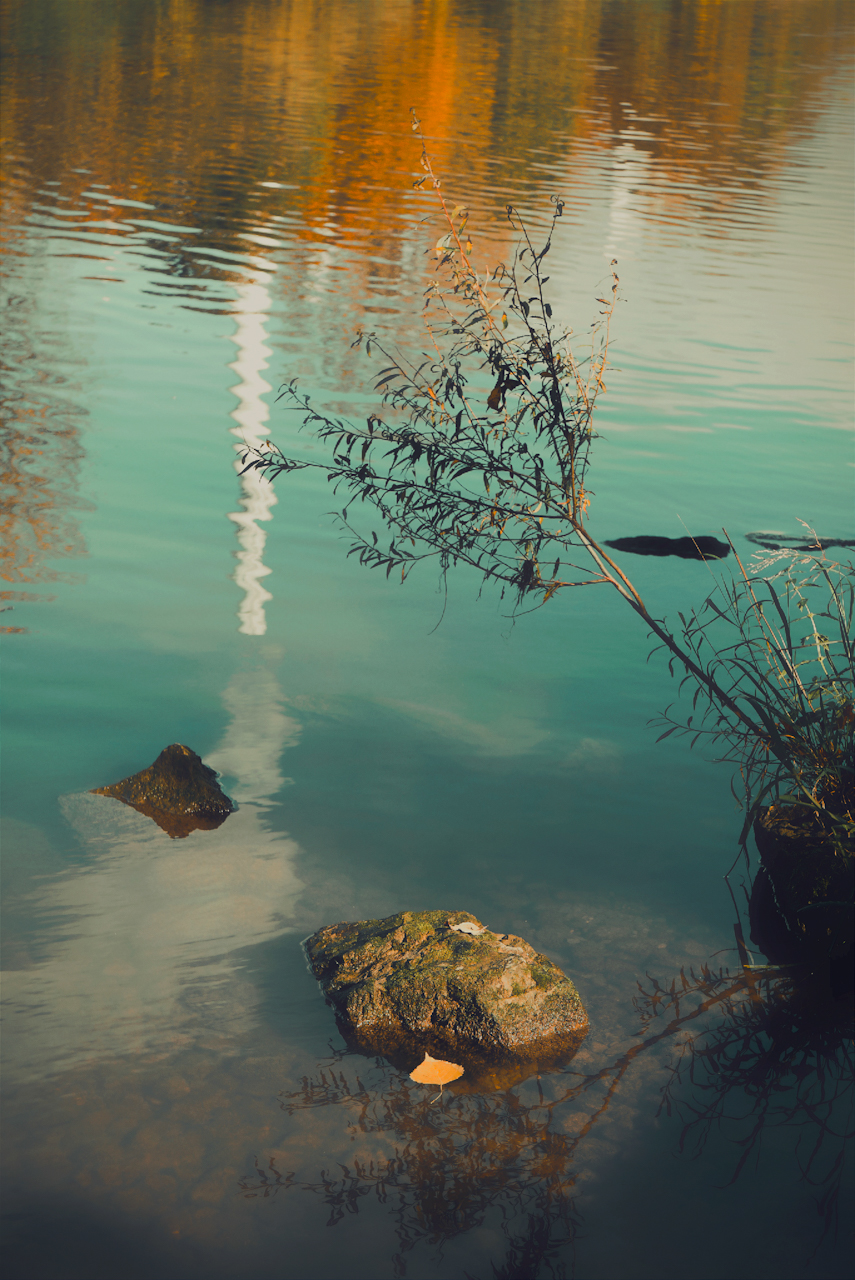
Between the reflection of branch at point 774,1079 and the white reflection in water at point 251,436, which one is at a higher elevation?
the white reflection in water at point 251,436

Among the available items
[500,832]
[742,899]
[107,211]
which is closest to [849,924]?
[742,899]

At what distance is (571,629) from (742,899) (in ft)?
10.3

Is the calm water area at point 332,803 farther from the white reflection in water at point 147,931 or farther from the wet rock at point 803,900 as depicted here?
the wet rock at point 803,900

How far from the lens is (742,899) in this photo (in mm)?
5332

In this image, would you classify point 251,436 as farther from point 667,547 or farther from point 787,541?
point 787,541

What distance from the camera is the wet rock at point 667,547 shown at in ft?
30.1

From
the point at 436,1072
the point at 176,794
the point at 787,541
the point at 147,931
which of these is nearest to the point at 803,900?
the point at 436,1072

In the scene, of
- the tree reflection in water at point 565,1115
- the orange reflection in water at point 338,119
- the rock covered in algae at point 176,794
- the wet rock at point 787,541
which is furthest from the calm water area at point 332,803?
the orange reflection in water at point 338,119

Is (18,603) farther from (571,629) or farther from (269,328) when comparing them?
(269,328)

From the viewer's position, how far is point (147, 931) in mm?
4867

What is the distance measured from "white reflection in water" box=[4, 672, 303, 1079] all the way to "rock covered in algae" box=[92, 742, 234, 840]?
6 centimetres

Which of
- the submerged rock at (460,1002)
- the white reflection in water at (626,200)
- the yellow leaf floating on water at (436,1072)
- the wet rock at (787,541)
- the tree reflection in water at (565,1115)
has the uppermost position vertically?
the white reflection in water at (626,200)

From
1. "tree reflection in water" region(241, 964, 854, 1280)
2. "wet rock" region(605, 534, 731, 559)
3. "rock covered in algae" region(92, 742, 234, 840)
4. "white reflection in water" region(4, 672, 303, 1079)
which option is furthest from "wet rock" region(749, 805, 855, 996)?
"wet rock" region(605, 534, 731, 559)

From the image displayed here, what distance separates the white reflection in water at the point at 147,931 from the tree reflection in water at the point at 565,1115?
663 mm
